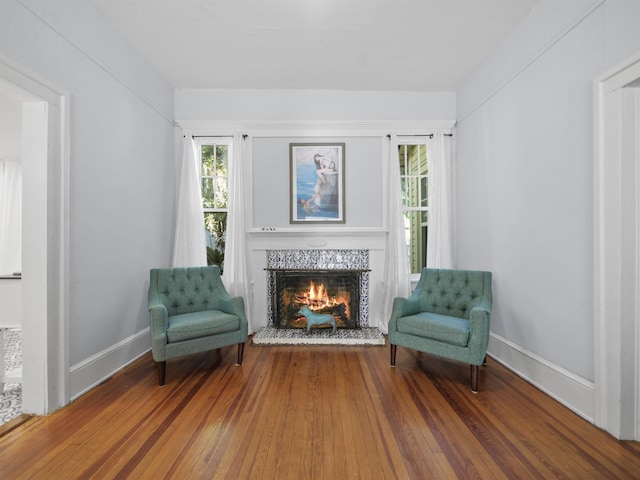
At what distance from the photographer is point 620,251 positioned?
1.85m

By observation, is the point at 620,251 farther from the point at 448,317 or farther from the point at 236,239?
the point at 236,239

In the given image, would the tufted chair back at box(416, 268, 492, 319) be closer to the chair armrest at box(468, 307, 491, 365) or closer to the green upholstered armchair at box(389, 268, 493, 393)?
the green upholstered armchair at box(389, 268, 493, 393)

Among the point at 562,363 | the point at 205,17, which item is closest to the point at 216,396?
the point at 562,363

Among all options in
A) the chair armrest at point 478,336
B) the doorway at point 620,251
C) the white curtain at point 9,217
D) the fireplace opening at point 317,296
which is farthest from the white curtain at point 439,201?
the white curtain at point 9,217

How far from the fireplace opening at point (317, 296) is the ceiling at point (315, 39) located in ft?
8.25

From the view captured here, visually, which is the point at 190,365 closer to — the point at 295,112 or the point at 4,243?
the point at 295,112

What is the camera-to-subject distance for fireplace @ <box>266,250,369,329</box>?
158 inches

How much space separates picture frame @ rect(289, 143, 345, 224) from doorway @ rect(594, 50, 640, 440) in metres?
2.65

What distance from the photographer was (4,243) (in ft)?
16.6

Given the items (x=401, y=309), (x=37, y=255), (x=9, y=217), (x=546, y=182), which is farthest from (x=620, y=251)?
(x=9, y=217)

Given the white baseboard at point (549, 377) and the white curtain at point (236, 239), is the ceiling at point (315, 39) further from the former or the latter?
the white baseboard at point (549, 377)

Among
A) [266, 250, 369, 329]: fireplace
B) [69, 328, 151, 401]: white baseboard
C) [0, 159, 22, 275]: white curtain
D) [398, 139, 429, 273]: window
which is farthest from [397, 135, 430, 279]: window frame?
[0, 159, 22, 275]: white curtain

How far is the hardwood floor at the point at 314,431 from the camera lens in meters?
1.61

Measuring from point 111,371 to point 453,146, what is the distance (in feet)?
15.3
